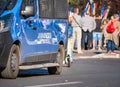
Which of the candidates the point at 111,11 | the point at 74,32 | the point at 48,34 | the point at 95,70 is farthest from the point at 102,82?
the point at 111,11

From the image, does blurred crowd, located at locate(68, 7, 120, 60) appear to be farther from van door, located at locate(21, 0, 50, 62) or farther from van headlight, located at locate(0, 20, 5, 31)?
van headlight, located at locate(0, 20, 5, 31)

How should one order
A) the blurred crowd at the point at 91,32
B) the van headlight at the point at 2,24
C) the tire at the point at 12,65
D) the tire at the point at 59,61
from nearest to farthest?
the van headlight at the point at 2,24 < the tire at the point at 12,65 < the tire at the point at 59,61 < the blurred crowd at the point at 91,32

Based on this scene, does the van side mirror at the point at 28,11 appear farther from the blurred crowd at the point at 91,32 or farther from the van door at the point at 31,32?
the blurred crowd at the point at 91,32

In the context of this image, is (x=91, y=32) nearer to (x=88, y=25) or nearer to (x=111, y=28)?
(x=88, y=25)

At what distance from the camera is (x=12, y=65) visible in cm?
1379

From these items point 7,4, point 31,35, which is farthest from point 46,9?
point 7,4

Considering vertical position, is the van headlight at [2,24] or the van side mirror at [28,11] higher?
the van side mirror at [28,11]

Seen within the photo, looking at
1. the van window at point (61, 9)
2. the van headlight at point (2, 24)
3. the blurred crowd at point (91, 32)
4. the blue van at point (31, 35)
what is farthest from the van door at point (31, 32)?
the blurred crowd at point (91, 32)

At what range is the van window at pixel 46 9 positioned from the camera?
49.9 ft

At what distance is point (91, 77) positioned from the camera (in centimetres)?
1516

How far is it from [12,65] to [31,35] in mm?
1084

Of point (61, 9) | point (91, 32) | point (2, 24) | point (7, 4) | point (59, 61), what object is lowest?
point (91, 32)

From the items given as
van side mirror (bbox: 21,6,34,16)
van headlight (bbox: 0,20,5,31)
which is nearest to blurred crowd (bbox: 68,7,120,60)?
van side mirror (bbox: 21,6,34,16)

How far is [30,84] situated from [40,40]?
2.42 meters
